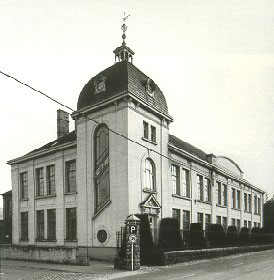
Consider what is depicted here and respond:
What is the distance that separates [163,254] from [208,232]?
9.72m

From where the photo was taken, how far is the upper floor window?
28.8 metres

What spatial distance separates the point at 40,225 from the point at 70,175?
522 centimetres

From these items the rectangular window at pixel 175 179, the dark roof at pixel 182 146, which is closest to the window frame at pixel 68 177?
the rectangular window at pixel 175 179

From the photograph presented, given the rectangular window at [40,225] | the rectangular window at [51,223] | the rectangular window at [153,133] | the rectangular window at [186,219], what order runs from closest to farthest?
the rectangular window at [153,133]
the rectangular window at [51,223]
the rectangular window at [40,225]
the rectangular window at [186,219]

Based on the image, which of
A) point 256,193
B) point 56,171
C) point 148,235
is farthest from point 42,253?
point 256,193

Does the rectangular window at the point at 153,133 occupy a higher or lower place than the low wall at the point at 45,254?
higher

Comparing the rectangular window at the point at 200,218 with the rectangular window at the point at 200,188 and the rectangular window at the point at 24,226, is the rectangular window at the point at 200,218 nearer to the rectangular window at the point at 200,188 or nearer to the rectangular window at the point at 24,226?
the rectangular window at the point at 200,188

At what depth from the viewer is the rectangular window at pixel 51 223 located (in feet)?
97.7

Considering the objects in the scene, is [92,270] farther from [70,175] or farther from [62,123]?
[62,123]

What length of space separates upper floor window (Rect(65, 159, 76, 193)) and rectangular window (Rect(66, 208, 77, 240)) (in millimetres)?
1463

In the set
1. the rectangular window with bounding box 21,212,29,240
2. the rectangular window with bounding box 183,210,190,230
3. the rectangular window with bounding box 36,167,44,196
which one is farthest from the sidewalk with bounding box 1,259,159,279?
the rectangular window with bounding box 183,210,190,230

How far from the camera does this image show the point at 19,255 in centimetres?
2423

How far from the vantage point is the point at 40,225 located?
31188 millimetres

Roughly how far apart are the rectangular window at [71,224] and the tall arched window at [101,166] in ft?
11.3
